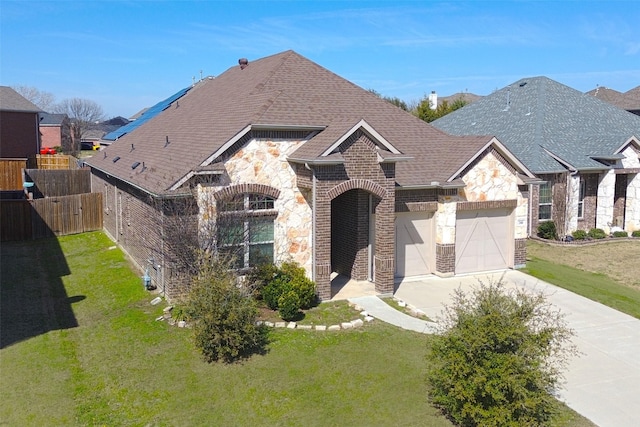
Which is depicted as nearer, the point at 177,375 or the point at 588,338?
the point at 177,375

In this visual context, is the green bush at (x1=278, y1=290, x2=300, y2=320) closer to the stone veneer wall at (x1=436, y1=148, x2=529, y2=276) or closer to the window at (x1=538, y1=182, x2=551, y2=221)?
the stone veneer wall at (x1=436, y1=148, x2=529, y2=276)

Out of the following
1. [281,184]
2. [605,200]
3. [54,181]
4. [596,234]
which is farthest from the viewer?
[54,181]

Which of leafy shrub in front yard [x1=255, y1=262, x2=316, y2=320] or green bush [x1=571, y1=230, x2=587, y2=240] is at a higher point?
green bush [x1=571, y1=230, x2=587, y2=240]

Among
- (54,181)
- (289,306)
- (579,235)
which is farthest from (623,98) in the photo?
(289,306)

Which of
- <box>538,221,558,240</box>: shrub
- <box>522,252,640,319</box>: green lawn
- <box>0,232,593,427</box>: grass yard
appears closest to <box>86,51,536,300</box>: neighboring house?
<box>522,252,640,319</box>: green lawn

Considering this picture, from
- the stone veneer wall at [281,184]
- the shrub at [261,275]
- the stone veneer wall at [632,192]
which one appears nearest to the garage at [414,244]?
the stone veneer wall at [281,184]

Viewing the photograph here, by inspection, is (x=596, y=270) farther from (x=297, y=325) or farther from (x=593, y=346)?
(x=297, y=325)

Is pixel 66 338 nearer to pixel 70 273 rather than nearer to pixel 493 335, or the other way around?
pixel 70 273
